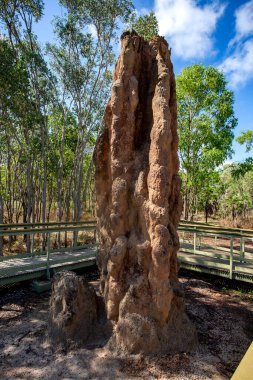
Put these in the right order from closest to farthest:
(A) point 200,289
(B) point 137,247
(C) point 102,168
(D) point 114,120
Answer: (B) point 137,247 < (D) point 114,120 < (C) point 102,168 < (A) point 200,289

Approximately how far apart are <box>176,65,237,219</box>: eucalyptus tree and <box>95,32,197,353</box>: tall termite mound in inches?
482

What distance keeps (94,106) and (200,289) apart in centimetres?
1134

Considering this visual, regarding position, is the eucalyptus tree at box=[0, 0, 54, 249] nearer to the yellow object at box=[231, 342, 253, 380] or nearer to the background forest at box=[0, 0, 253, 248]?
the background forest at box=[0, 0, 253, 248]

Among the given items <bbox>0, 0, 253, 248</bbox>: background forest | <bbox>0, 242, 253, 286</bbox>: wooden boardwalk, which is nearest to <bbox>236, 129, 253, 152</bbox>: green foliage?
<bbox>0, 0, 253, 248</bbox>: background forest

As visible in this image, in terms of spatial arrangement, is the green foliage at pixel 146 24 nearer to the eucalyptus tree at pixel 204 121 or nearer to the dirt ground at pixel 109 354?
the eucalyptus tree at pixel 204 121

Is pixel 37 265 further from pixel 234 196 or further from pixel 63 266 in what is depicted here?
pixel 234 196

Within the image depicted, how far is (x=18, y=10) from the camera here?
12211 millimetres

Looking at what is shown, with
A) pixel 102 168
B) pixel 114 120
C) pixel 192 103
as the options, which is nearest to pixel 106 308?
pixel 102 168

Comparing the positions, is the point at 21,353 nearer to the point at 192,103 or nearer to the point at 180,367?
the point at 180,367

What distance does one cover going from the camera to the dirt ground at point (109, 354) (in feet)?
12.8

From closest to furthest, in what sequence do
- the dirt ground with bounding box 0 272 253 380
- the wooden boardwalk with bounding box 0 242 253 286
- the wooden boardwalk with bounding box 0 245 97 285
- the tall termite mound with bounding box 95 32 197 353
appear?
the dirt ground with bounding box 0 272 253 380 < the tall termite mound with bounding box 95 32 197 353 < the wooden boardwalk with bounding box 0 245 97 285 < the wooden boardwalk with bounding box 0 242 253 286

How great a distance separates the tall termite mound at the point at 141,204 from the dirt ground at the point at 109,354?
0.30 metres

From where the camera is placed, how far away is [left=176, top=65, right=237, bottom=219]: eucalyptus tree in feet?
56.4

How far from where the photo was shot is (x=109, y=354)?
4293mm
